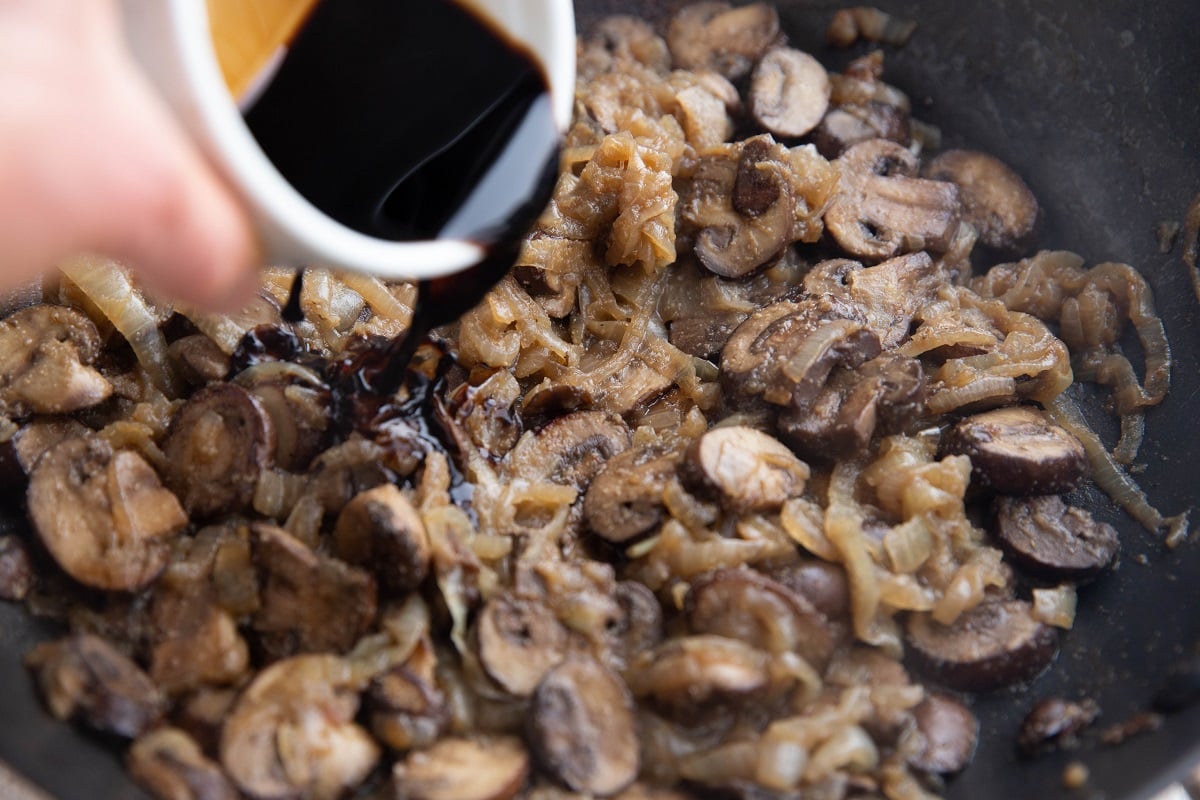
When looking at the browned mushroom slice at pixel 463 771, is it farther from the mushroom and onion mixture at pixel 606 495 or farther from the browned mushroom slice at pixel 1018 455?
the browned mushroom slice at pixel 1018 455

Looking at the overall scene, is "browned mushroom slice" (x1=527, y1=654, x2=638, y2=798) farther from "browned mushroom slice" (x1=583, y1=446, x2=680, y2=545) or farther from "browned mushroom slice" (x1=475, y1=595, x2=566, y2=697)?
"browned mushroom slice" (x1=583, y1=446, x2=680, y2=545)

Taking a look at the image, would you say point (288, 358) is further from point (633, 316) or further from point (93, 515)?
point (633, 316)

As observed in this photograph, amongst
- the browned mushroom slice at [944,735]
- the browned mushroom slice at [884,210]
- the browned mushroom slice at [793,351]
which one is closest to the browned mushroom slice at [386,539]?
the browned mushroom slice at [793,351]

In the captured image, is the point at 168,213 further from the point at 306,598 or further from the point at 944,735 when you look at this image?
the point at 944,735

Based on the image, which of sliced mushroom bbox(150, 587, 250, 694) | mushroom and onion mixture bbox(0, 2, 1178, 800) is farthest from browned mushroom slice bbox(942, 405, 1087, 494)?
sliced mushroom bbox(150, 587, 250, 694)

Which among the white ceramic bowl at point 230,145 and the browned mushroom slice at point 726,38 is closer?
the white ceramic bowl at point 230,145

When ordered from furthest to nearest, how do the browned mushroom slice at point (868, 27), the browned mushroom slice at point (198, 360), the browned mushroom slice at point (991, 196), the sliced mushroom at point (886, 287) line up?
the browned mushroom slice at point (868, 27) → the browned mushroom slice at point (991, 196) → the sliced mushroom at point (886, 287) → the browned mushroom slice at point (198, 360)

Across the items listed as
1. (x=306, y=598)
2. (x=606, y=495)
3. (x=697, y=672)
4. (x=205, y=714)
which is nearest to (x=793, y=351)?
(x=606, y=495)

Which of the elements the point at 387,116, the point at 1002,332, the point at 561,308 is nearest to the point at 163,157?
the point at 387,116
